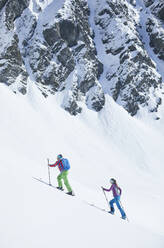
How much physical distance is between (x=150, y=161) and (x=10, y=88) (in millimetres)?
28303

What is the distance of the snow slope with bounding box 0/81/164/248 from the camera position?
530cm

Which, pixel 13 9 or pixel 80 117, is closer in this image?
pixel 80 117

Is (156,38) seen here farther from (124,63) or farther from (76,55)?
(76,55)

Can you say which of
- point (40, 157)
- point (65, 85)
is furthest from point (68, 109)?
point (40, 157)

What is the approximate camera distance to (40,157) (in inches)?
1224

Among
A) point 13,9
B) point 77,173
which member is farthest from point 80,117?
point 13,9

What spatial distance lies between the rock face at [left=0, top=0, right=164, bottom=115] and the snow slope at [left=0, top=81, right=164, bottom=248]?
410cm

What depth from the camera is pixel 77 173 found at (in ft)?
105

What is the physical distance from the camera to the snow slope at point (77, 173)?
5305 millimetres

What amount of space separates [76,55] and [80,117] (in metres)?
18.3

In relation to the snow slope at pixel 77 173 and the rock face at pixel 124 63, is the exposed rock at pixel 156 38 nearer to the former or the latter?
the rock face at pixel 124 63

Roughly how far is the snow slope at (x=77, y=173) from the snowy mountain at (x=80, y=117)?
0.04m

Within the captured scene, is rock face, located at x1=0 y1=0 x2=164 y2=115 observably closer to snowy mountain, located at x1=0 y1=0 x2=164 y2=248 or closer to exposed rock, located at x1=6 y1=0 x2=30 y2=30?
exposed rock, located at x1=6 y1=0 x2=30 y2=30

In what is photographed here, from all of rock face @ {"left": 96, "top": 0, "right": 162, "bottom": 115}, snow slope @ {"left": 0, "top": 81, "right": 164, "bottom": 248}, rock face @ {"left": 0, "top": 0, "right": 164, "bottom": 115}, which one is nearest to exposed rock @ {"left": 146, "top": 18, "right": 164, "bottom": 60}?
rock face @ {"left": 0, "top": 0, "right": 164, "bottom": 115}
